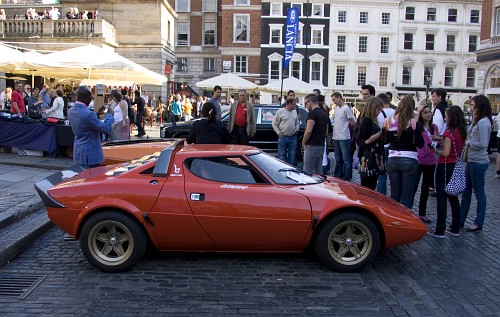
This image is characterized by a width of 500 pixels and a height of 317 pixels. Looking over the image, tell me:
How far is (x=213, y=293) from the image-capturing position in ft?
14.5

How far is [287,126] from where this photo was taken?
10.3 meters

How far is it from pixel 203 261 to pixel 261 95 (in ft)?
149

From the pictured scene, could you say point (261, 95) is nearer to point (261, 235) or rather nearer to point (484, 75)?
point (484, 75)

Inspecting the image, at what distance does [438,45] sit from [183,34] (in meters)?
29.5

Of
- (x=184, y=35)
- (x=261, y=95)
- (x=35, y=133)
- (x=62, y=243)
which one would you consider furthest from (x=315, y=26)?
(x=62, y=243)

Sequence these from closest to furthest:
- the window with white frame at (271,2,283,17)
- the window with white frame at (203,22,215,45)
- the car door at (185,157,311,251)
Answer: the car door at (185,157,311,251)
the window with white frame at (271,2,283,17)
the window with white frame at (203,22,215,45)

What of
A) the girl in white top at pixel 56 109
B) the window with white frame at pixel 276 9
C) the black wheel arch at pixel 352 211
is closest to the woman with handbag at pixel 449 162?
the black wheel arch at pixel 352 211

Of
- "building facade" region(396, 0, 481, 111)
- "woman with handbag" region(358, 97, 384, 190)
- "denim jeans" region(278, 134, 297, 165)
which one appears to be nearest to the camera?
"woman with handbag" region(358, 97, 384, 190)

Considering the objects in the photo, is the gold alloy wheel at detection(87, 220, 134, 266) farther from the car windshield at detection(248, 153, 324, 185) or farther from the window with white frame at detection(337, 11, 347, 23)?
the window with white frame at detection(337, 11, 347, 23)

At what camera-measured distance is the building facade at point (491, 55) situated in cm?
3094

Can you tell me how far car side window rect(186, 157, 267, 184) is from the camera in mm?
5055

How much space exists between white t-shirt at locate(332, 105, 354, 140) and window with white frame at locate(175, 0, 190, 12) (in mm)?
49809

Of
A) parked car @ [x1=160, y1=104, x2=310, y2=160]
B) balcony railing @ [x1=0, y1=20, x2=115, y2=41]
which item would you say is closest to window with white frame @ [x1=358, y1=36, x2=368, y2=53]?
balcony railing @ [x1=0, y1=20, x2=115, y2=41]

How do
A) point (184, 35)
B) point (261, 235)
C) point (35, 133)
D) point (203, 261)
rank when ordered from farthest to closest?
point (184, 35)
point (35, 133)
point (203, 261)
point (261, 235)
